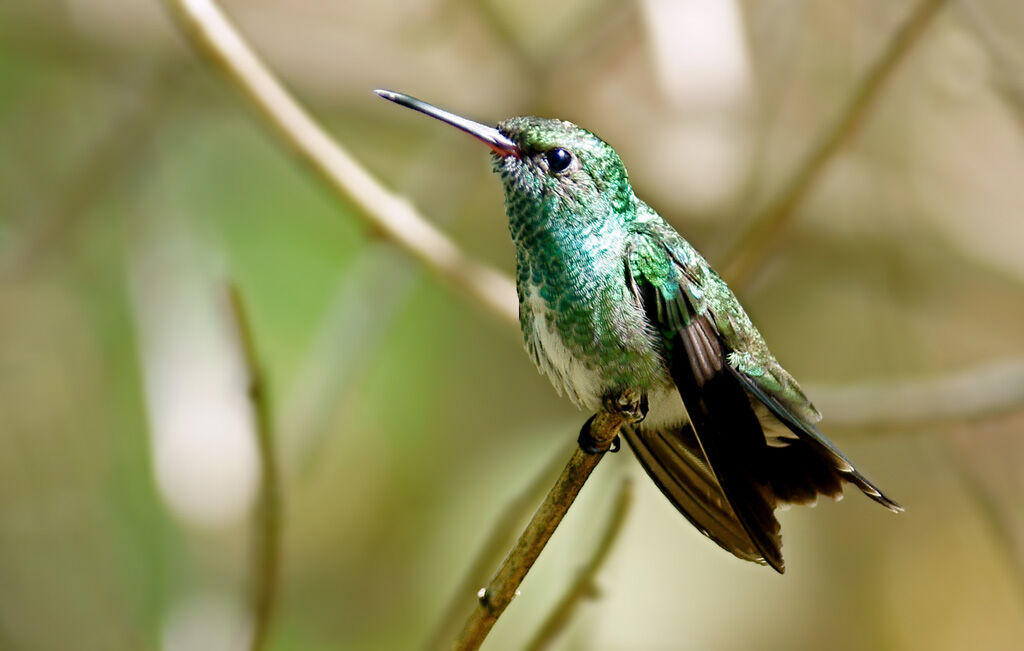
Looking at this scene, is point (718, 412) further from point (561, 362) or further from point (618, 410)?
point (561, 362)

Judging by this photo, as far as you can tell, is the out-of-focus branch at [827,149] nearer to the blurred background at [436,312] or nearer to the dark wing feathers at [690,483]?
the blurred background at [436,312]

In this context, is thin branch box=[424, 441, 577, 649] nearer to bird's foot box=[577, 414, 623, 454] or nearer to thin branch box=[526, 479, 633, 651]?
thin branch box=[526, 479, 633, 651]

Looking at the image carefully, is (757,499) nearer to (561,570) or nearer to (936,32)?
(561,570)

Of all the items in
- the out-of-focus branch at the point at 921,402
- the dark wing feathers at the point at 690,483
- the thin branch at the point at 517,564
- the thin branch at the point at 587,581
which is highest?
the out-of-focus branch at the point at 921,402

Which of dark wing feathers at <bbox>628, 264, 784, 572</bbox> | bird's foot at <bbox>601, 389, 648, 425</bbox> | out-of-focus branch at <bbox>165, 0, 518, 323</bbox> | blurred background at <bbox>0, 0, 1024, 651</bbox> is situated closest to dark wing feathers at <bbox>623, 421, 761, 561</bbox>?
dark wing feathers at <bbox>628, 264, 784, 572</bbox>

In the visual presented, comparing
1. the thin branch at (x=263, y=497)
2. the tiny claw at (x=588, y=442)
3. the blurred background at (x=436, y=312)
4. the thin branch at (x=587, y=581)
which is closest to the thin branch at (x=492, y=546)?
the thin branch at (x=587, y=581)

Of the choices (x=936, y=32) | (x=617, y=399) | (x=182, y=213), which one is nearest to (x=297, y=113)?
(x=617, y=399)
